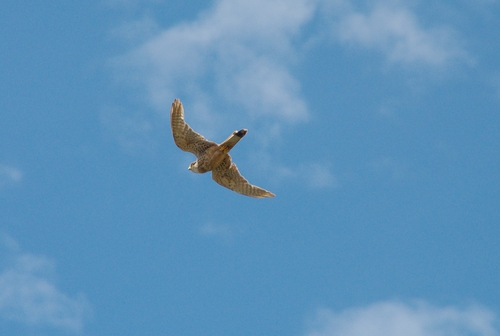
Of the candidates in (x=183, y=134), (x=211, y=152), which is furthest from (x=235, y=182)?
(x=183, y=134)

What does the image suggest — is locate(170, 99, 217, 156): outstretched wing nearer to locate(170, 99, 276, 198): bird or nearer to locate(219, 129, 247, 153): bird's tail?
locate(170, 99, 276, 198): bird

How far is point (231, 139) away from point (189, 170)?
10.7 feet

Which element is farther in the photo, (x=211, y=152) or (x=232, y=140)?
(x=211, y=152)

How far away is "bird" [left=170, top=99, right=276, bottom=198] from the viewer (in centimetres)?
4494

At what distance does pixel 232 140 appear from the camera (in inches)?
1741

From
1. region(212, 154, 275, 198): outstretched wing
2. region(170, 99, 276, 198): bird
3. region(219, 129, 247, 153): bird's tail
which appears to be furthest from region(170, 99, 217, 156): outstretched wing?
region(212, 154, 275, 198): outstretched wing

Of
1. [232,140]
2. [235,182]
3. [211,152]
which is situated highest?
[235,182]

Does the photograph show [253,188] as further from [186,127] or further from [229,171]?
[186,127]

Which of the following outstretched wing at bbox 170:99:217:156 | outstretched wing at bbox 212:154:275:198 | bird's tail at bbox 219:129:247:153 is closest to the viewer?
bird's tail at bbox 219:129:247:153

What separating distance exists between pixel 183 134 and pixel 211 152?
161 centimetres

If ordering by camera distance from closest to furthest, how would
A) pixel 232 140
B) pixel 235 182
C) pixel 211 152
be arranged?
pixel 232 140, pixel 211 152, pixel 235 182

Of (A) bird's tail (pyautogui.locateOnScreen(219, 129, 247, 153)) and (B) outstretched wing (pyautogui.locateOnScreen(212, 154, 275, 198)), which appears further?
(B) outstretched wing (pyautogui.locateOnScreen(212, 154, 275, 198))

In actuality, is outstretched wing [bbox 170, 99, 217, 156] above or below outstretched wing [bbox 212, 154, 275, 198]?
below

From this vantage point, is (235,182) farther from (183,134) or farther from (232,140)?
(183,134)
